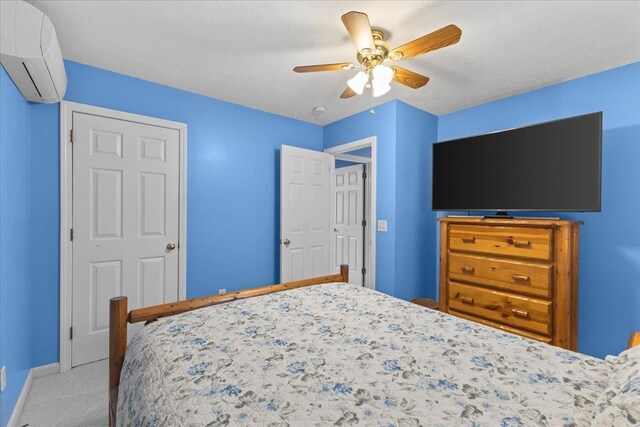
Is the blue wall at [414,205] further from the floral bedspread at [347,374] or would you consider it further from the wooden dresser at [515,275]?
the floral bedspread at [347,374]

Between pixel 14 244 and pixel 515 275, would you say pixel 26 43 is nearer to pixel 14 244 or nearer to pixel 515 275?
pixel 14 244

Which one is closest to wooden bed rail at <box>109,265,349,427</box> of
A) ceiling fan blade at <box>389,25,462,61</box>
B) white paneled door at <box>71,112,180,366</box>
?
white paneled door at <box>71,112,180,366</box>

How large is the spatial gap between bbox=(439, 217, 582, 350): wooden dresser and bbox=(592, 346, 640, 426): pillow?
4.59 ft

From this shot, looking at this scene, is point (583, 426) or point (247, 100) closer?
point (583, 426)

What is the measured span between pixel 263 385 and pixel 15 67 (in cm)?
217

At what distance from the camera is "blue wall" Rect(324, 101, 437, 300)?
122 inches

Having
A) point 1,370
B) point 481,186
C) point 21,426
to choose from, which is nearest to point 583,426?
point 481,186

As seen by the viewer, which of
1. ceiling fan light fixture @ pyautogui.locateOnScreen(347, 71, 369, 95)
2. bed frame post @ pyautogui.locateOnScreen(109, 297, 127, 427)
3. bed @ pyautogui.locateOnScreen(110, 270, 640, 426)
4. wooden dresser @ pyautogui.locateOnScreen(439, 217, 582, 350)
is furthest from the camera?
wooden dresser @ pyautogui.locateOnScreen(439, 217, 582, 350)

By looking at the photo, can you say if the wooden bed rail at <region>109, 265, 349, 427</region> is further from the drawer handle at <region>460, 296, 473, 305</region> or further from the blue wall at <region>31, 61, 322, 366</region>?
the drawer handle at <region>460, 296, 473, 305</region>

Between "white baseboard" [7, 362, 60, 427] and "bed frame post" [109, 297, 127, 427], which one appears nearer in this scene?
"bed frame post" [109, 297, 127, 427]

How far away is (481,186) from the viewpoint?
8.95 feet

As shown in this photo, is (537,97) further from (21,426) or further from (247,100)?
(21,426)

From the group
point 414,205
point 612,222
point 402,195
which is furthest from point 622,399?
point 414,205

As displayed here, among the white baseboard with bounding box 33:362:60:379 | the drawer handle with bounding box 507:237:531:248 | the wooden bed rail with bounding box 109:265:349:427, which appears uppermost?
the drawer handle with bounding box 507:237:531:248
